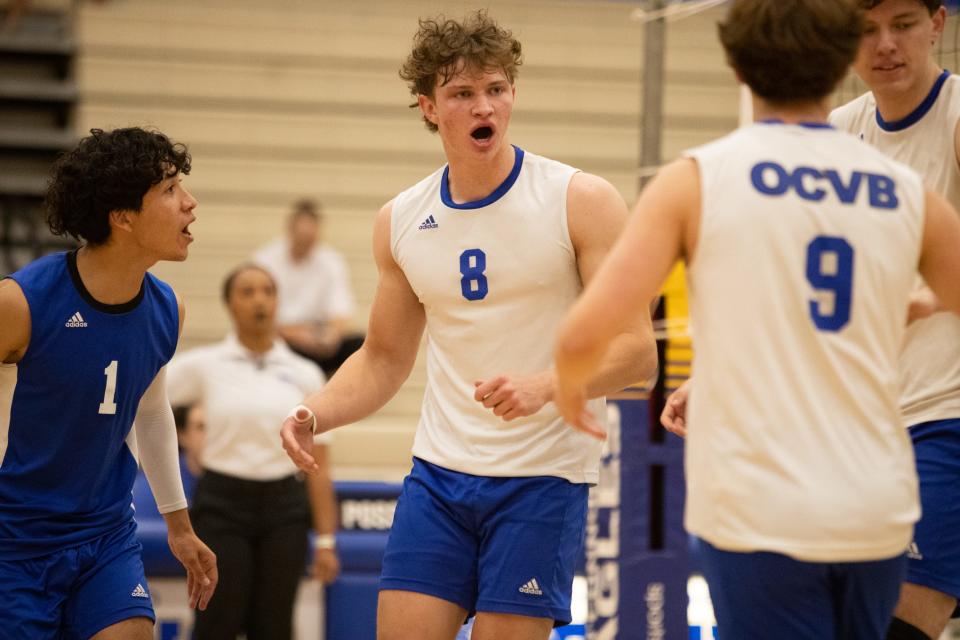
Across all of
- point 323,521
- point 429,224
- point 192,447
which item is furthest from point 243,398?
point 429,224

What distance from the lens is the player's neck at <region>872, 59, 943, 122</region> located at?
3.61 meters

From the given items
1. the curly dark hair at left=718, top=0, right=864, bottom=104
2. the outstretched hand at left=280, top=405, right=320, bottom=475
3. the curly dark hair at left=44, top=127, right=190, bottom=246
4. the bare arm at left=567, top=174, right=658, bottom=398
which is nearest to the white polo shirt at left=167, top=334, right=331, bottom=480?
the curly dark hair at left=44, top=127, right=190, bottom=246

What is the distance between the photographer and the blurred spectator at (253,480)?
6465 mm

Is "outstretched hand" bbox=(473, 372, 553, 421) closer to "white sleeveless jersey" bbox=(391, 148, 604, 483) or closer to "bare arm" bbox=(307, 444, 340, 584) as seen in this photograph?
"white sleeveless jersey" bbox=(391, 148, 604, 483)

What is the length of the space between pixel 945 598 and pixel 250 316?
13.8ft

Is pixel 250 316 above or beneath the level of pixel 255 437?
above

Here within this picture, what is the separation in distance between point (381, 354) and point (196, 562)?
870 millimetres

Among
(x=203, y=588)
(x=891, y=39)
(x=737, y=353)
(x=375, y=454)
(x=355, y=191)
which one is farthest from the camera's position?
(x=355, y=191)

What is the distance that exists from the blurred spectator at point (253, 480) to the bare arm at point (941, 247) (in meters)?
4.46

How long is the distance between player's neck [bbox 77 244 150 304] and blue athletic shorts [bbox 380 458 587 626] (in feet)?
3.58

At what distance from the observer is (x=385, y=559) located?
3.68 meters

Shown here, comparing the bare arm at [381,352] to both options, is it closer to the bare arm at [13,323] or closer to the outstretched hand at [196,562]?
the outstretched hand at [196,562]

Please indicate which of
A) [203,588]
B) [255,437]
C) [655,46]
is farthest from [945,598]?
[255,437]

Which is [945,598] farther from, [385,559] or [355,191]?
[355,191]
